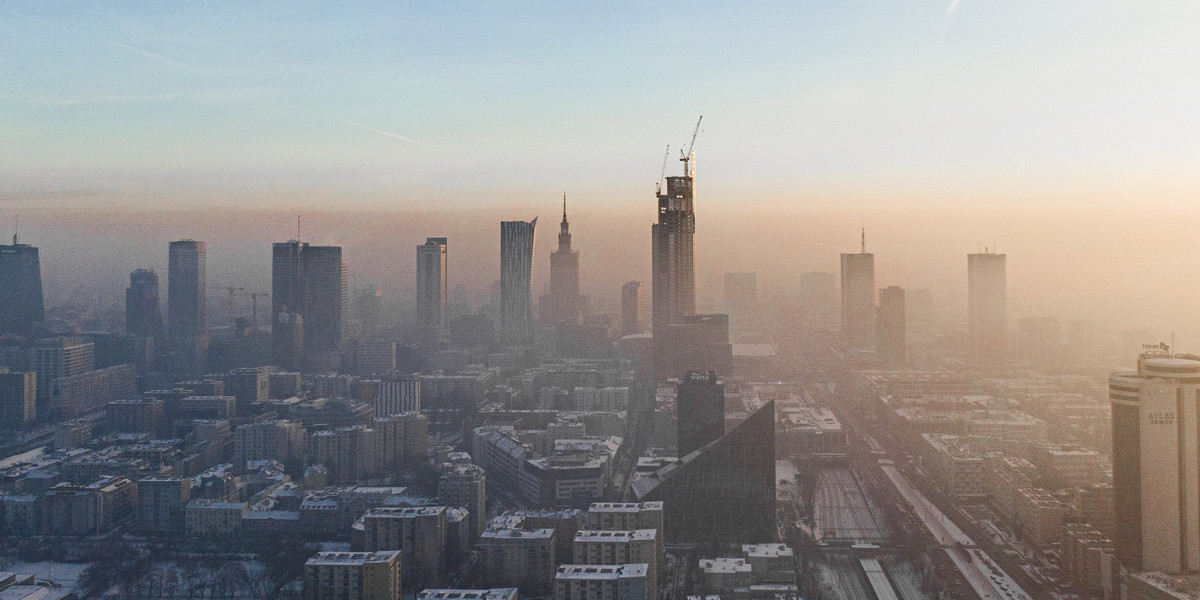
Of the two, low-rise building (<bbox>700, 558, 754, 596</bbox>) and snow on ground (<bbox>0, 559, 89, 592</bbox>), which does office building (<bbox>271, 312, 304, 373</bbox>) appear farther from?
low-rise building (<bbox>700, 558, 754, 596</bbox>)

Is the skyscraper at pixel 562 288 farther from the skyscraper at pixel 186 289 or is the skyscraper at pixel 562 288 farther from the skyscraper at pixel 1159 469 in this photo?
the skyscraper at pixel 1159 469

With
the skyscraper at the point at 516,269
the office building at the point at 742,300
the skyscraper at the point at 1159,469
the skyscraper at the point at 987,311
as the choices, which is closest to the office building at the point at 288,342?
the skyscraper at the point at 516,269

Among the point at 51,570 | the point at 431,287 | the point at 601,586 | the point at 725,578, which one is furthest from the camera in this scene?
the point at 431,287

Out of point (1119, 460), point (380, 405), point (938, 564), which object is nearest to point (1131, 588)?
point (1119, 460)

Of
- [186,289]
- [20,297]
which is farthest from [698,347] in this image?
[20,297]

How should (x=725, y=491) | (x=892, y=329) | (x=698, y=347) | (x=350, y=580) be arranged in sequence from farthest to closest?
1. (x=892, y=329)
2. (x=698, y=347)
3. (x=725, y=491)
4. (x=350, y=580)

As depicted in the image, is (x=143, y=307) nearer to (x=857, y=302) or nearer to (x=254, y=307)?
(x=254, y=307)
